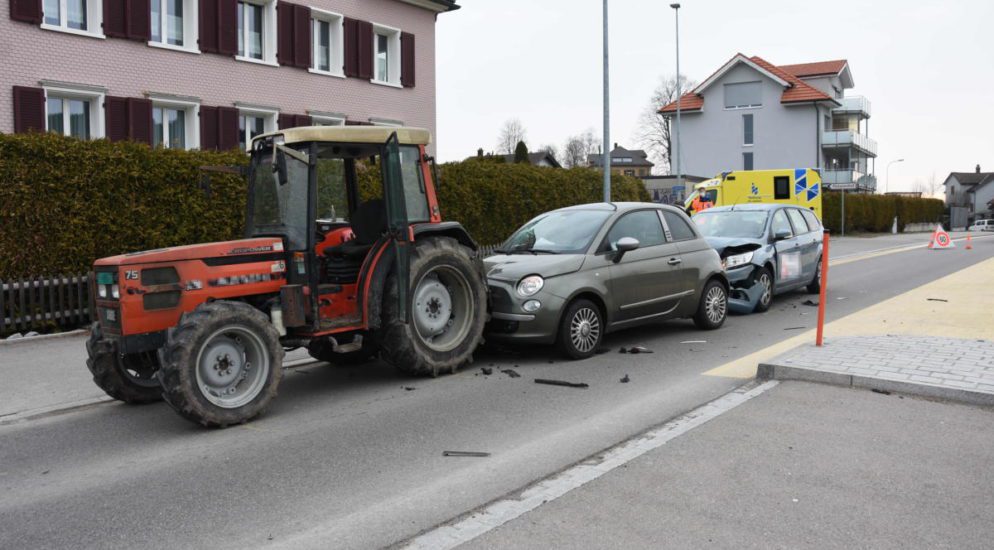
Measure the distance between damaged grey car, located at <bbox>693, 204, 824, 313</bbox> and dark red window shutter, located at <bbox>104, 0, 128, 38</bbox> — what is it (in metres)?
14.3

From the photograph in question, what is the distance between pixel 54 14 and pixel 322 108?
7.92 meters

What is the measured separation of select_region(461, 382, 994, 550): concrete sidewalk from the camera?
407cm

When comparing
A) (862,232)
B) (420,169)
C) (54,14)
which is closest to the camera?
(420,169)

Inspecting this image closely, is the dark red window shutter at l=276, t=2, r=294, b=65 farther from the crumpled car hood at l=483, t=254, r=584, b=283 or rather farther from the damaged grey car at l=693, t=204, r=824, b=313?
the crumpled car hood at l=483, t=254, r=584, b=283

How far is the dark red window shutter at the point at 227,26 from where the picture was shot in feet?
72.4

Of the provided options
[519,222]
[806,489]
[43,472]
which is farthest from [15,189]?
[519,222]

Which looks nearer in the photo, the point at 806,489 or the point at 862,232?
the point at 806,489

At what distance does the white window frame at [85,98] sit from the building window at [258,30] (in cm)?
472

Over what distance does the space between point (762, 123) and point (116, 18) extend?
53778 millimetres

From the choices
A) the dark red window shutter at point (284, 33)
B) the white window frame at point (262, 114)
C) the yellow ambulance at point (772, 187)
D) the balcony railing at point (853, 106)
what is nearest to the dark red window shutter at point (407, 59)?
the dark red window shutter at point (284, 33)

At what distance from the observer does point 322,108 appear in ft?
82.9

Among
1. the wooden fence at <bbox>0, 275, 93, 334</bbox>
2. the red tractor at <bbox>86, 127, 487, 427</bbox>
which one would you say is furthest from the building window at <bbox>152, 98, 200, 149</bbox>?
the red tractor at <bbox>86, 127, 487, 427</bbox>

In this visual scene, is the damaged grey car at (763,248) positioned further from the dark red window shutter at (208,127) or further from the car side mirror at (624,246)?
the dark red window shutter at (208,127)

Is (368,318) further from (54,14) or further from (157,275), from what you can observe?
(54,14)
